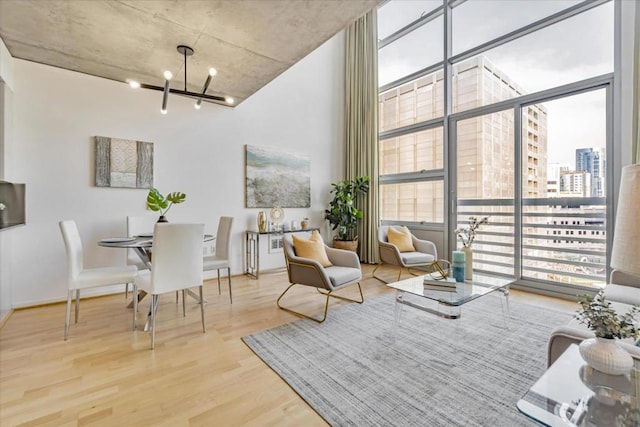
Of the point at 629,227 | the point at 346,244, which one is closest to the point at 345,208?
the point at 346,244

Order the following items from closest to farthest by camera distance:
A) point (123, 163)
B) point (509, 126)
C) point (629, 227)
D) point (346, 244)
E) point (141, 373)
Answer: point (629, 227)
point (141, 373)
point (123, 163)
point (509, 126)
point (346, 244)

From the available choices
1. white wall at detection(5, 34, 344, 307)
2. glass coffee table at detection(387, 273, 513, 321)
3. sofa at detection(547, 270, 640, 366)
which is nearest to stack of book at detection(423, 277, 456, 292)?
glass coffee table at detection(387, 273, 513, 321)

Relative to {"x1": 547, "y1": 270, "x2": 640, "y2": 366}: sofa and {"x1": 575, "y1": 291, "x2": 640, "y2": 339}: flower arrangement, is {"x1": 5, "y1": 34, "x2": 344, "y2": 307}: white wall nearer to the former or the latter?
{"x1": 547, "y1": 270, "x2": 640, "y2": 366}: sofa

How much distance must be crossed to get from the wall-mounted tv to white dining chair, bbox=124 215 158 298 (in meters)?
0.93

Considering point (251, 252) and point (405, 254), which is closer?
point (405, 254)

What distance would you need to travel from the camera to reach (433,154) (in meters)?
4.99

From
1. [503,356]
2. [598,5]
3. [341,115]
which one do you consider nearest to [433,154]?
[341,115]

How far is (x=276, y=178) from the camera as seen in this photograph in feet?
16.6

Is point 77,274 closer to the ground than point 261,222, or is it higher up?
closer to the ground

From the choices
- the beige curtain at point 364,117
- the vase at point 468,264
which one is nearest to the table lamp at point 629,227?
the vase at point 468,264

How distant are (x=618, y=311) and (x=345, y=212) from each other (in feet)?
12.9

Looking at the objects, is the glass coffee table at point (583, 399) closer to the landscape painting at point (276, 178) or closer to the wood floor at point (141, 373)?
the wood floor at point (141, 373)

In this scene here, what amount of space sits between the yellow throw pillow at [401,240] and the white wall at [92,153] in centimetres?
179

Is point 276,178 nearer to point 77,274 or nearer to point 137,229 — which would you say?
point 137,229
